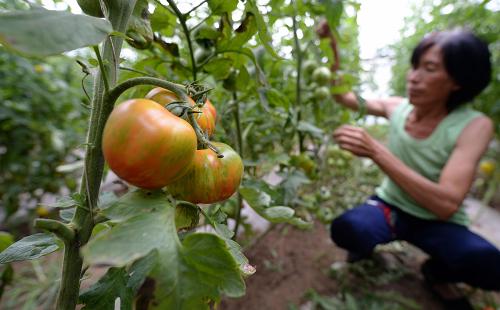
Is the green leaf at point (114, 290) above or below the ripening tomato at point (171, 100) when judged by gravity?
below

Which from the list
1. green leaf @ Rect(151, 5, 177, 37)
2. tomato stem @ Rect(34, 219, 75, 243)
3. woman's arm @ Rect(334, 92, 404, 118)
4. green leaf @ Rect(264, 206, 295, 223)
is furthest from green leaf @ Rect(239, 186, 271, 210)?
woman's arm @ Rect(334, 92, 404, 118)

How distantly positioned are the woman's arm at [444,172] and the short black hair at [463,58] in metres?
0.22

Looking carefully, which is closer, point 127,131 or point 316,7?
point 127,131

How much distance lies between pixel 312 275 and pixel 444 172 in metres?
0.83

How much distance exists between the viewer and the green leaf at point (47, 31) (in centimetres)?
22

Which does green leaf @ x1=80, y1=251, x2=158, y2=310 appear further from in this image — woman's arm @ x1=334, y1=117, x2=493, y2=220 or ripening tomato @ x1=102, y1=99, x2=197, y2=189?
woman's arm @ x1=334, y1=117, x2=493, y2=220

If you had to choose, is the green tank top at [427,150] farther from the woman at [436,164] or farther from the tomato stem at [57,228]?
the tomato stem at [57,228]

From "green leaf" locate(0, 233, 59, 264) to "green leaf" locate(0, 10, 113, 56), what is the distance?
0.25 metres

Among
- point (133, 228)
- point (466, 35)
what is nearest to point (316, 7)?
point (133, 228)

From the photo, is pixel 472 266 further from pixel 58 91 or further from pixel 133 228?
pixel 58 91

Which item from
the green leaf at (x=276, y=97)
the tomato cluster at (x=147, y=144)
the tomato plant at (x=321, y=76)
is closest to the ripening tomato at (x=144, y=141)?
the tomato cluster at (x=147, y=144)

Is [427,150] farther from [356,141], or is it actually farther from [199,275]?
[199,275]

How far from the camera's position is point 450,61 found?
139cm

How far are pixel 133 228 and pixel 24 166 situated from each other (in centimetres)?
169
